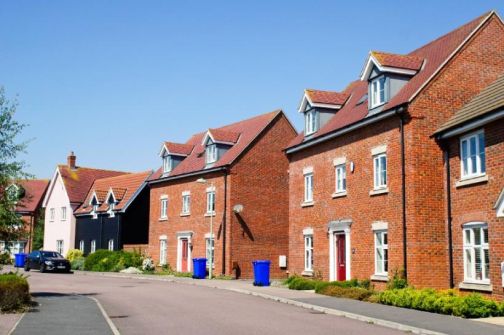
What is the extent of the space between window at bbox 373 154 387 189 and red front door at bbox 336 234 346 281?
3.28m

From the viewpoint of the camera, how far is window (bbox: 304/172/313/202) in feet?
91.2

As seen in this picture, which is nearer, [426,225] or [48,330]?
[48,330]

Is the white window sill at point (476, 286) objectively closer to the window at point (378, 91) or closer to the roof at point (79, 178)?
the window at point (378, 91)

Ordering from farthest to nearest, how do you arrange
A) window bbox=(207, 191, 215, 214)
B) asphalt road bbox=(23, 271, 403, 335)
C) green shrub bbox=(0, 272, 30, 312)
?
window bbox=(207, 191, 215, 214) → green shrub bbox=(0, 272, 30, 312) → asphalt road bbox=(23, 271, 403, 335)

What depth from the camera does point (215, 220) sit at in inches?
1403

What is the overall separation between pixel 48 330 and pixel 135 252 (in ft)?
97.0

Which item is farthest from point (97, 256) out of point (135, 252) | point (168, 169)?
point (168, 169)

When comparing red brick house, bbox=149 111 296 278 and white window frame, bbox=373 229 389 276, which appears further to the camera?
red brick house, bbox=149 111 296 278

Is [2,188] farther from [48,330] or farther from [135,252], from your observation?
[135,252]

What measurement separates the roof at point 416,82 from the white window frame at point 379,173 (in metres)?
1.63

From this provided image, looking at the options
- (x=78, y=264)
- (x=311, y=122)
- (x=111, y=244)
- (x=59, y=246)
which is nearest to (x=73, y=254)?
(x=111, y=244)

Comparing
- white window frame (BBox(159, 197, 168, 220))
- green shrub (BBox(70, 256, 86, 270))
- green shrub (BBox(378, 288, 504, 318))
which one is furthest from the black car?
green shrub (BBox(378, 288, 504, 318))

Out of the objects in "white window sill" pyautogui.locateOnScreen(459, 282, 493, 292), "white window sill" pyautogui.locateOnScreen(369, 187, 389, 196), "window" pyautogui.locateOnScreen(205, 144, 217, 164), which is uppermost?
"window" pyautogui.locateOnScreen(205, 144, 217, 164)

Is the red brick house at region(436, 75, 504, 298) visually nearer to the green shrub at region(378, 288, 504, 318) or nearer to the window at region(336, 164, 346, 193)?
the green shrub at region(378, 288, 504, 318)
